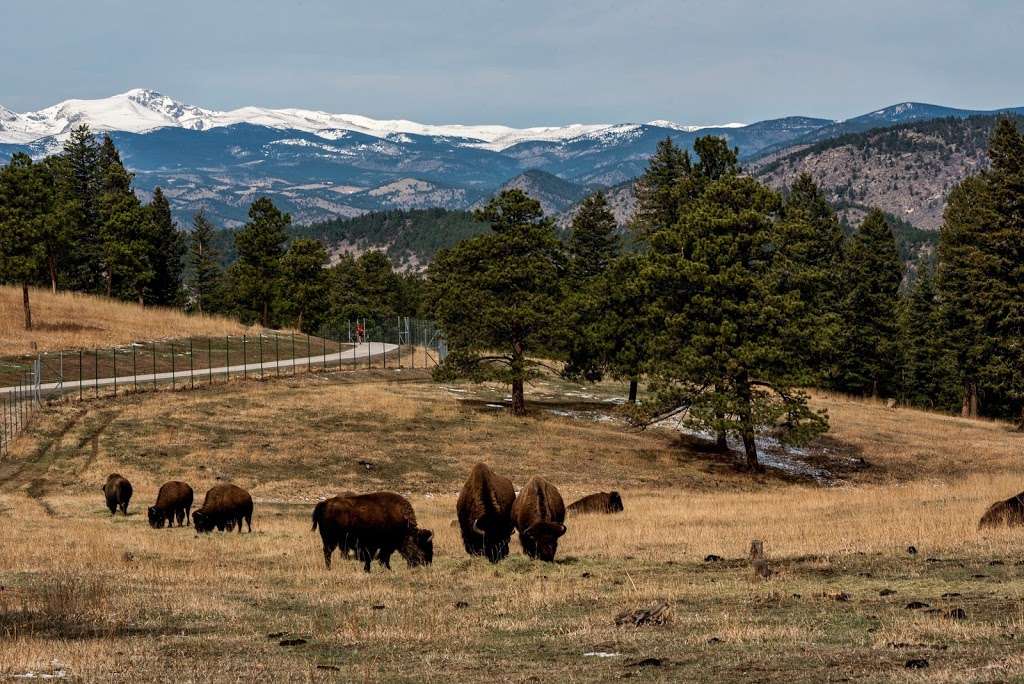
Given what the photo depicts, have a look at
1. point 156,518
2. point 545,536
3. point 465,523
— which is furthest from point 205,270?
point 545,536

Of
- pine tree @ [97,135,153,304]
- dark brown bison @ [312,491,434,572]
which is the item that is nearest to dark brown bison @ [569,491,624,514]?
dark brown bison @ [312,491,434,572]

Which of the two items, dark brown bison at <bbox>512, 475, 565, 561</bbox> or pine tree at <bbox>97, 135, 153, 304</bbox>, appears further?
pine tree at <bbox>97, 135, 153, 304</bbox>

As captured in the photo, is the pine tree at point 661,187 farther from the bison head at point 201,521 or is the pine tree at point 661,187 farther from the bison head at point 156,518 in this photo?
the bison head at point 201,521

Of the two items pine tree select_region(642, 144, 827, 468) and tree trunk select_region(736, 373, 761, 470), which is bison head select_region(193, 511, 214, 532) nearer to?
pine tree select_region(642, 144, 827, 468)

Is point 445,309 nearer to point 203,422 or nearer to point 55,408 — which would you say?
point 203,422

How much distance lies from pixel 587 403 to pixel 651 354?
16.0 m

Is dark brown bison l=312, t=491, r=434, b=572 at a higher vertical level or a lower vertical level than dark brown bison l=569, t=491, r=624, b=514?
higher

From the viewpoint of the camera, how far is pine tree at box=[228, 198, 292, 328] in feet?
410

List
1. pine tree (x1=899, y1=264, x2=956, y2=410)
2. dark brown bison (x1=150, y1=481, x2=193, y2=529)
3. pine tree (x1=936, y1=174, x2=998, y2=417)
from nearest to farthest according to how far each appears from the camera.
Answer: dark brown bison (x1=150, y1=481, x2=193, y2=529) → pine tree (x1=936, y1=174, x2=998, y2=417) → pine tree (x1=899, y1=264, x2=956, y2=410)

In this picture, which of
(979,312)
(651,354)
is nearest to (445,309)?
(651,354)

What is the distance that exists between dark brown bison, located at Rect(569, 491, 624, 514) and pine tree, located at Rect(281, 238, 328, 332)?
93.4 meters

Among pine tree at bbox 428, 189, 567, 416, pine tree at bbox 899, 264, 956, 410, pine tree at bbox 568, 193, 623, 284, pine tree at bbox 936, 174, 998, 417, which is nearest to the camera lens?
pine tree at bbox 428, 189, 567, 416

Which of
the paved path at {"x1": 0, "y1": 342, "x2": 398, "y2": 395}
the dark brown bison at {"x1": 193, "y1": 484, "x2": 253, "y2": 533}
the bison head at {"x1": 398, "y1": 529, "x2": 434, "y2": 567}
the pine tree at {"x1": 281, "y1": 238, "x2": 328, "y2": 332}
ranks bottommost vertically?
the dark brown bison at {"x1": 193, "y1": 484, "x2": 253, "y2": 533}

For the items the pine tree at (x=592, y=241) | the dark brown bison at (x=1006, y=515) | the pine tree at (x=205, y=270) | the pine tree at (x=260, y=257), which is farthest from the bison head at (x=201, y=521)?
the pine tree at (x=205, y=270)
